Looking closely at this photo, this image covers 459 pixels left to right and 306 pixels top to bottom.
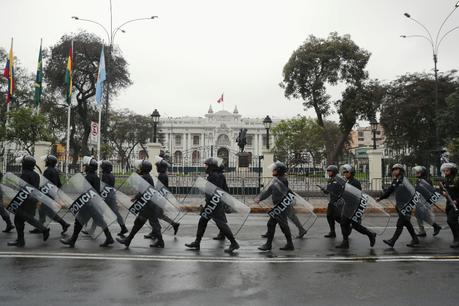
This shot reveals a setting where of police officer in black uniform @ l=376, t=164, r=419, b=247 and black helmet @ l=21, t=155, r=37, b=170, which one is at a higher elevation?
black helmet @ l=21, t=155, r=37, b=170

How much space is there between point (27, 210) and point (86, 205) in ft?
3.74

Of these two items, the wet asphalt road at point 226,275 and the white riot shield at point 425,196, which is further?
the white riot shield at point 425,196

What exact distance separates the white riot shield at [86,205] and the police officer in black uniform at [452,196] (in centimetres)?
670

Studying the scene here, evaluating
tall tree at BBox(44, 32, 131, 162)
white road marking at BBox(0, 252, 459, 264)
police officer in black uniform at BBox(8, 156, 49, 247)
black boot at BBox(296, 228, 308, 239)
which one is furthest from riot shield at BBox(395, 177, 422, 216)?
tall tree at BBox(44, 32, 131, 162)

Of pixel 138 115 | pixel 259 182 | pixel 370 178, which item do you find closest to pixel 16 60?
pixel 138 115

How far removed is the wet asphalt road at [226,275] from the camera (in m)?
4.44

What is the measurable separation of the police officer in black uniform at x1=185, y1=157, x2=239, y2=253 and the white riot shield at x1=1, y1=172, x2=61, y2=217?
290cm

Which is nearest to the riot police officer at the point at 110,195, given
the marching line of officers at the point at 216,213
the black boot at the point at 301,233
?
the marching line of officers at the point at 216,213

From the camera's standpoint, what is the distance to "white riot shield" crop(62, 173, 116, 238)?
7.31 meters

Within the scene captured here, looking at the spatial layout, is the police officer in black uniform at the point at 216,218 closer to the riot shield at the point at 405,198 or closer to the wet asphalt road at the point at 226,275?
the wet asphalt road at the point at 226,275

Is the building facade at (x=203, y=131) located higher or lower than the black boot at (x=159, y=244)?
higher

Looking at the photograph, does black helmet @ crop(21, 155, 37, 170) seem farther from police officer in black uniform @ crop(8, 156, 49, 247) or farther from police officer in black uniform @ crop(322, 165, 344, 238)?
police officer in black uniform @ crop(322, 165, 344, 238)

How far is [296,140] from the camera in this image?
166ft

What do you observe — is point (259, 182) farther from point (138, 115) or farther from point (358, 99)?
point (138, 115)
